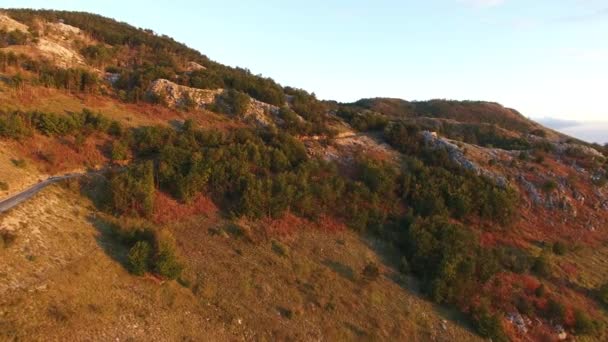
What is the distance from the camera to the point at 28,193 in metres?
18.5

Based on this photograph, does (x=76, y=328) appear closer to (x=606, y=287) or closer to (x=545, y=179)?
(x=606, y=287)

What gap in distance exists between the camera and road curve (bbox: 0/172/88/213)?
16.8 meters

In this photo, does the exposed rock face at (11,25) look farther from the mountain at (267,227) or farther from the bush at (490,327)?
the bush at (490,327)

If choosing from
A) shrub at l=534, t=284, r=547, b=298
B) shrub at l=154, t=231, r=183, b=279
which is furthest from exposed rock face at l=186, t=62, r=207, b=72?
shrub at l=534, t=284, r=547, b=298

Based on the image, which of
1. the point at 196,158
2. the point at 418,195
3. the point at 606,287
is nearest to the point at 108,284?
the point at 196,158

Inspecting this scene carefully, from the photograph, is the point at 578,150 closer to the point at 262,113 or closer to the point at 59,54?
the point at 262,113

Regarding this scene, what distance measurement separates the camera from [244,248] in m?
19.6

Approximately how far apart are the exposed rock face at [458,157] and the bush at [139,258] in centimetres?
2381

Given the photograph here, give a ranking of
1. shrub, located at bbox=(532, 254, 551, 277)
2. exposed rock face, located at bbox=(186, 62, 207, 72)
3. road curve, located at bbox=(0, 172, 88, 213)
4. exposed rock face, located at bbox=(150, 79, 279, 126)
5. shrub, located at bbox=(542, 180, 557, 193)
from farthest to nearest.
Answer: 1. exposed rock face, located at bbox=(186, 62, 207, 72)
2. exposed rock face, located at bbox=(150, 79, 279, 126)
3. shrub, located at bbox=(542, 180, 557, 193)
4. shrub, located at bbox=(532, 254, 551, 277)
5. road curve, located at bbox=(0, 172, 88, 213)

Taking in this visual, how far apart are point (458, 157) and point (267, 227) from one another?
18374 millimetres

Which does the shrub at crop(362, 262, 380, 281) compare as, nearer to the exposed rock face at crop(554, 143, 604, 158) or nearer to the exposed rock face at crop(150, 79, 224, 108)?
the exposed rock face at crop(150, 79, 224, 108)

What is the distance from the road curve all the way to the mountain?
0.13m

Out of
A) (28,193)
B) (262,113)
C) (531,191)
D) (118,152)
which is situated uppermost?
(262,113)

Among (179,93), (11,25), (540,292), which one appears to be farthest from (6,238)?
(11,25)
